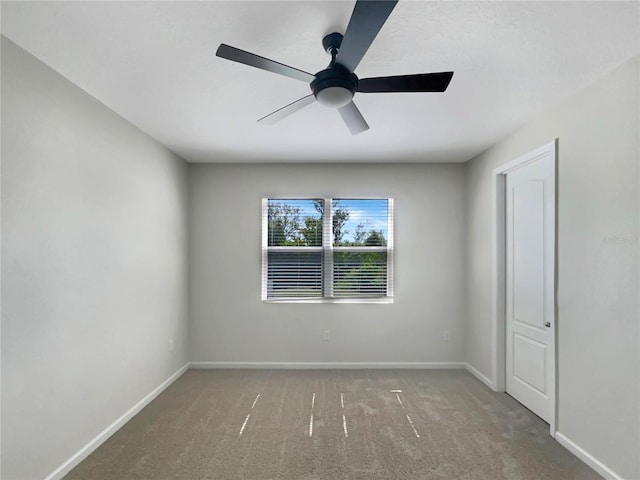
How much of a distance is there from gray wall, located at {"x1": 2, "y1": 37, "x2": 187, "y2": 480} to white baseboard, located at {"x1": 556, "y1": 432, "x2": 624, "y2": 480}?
3372 millimetres

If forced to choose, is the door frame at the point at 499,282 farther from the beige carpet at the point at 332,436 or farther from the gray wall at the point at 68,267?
the gray wall at the point at 68,267

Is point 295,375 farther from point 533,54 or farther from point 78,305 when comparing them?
point 533,54

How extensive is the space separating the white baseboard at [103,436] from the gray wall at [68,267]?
0.12 feet

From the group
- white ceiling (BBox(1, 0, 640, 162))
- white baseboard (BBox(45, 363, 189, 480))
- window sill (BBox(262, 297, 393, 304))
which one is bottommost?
white baseboard (BBox(45, 363, 189, 480))

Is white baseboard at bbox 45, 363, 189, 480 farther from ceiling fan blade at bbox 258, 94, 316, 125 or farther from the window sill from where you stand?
ceiling fan blade at bbox 258, 94, 316, 125

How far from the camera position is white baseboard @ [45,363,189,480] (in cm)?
229

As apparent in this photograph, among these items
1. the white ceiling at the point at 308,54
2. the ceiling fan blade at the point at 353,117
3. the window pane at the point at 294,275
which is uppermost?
the white ceiling at the point at 308,54

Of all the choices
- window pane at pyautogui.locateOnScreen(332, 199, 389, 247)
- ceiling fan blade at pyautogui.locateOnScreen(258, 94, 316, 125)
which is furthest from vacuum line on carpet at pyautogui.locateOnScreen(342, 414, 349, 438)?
ceiling fan blade at pyautogui.locateOnScreen(258, 94, 316, 125)

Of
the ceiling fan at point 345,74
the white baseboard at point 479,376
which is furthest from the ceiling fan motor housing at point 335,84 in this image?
the white baseboard at point 479,376

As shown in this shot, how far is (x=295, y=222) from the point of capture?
463 centimetres

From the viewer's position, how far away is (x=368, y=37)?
1.48 m

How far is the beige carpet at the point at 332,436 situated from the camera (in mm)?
2375

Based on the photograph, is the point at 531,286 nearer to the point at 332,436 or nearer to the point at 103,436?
the point at 332,436

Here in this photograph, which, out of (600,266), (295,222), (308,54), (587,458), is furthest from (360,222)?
(587,458)
